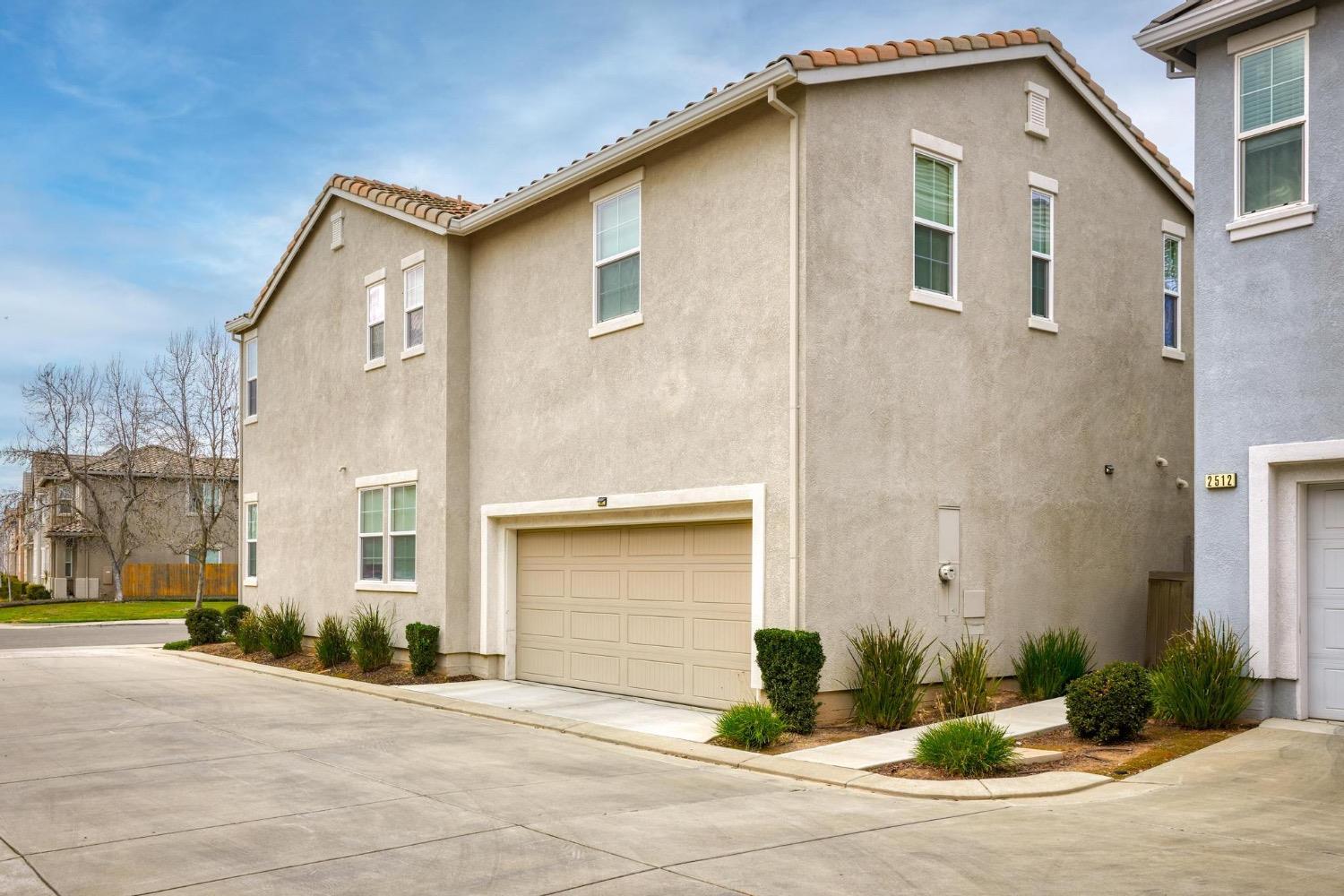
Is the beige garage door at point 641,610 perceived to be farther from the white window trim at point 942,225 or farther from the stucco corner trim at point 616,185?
the stucco corner trim at point 616,185

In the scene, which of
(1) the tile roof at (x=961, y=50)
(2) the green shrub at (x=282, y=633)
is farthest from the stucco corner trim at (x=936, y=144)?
(2) the green shrub at (x=282, y=633)

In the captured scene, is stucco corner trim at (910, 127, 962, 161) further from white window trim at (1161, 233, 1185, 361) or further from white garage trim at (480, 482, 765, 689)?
white window trim at (1161, 233, 1185, 361)

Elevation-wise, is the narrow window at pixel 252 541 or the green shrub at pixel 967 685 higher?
the narrow window at pixel 252 541

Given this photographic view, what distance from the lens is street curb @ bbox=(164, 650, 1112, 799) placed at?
9531 mm

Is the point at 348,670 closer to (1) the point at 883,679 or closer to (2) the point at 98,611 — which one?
(1) the point at 883,679

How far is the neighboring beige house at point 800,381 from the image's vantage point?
13.0 metres

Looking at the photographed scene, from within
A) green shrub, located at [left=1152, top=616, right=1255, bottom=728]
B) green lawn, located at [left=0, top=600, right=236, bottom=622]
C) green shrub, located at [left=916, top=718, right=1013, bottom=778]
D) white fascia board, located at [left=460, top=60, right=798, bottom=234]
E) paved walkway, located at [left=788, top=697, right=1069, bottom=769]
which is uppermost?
white fascia board, located at [left=460, top=60, right=798, bottom=234]

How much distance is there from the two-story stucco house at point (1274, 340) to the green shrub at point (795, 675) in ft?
13.6

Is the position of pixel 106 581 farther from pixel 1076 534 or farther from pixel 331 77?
pixel 1076 534

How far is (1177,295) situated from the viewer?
17797 mm

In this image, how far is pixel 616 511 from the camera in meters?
15.6

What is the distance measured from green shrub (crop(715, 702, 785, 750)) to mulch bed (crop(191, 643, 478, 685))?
7.28 metres

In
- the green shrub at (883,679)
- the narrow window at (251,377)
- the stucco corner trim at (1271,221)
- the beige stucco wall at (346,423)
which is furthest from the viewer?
the narrow window at (251,377)

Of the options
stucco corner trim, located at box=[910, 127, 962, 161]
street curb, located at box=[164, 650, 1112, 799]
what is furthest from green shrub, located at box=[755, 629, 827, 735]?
stucco corner trim, located at box=[910, 127, 962, 161]
